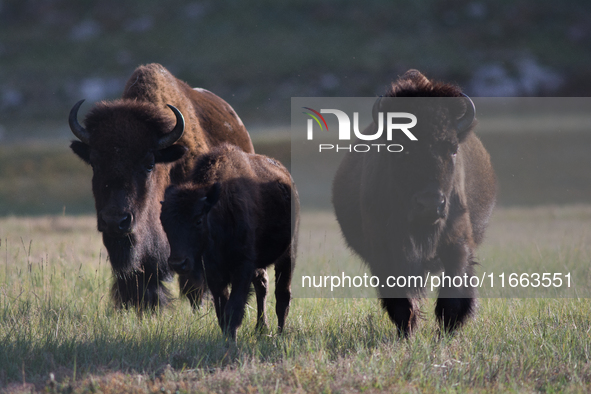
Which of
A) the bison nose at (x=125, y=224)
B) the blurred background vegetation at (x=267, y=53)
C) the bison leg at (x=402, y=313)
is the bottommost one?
the bison leg at (x=402, y=313)

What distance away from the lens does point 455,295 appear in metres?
5.50

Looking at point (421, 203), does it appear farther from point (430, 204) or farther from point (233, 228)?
point (233, 228)

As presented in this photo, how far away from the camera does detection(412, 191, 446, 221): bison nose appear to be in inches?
194

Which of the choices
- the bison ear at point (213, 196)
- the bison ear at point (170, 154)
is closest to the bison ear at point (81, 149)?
the bison ear at point (170, 154)

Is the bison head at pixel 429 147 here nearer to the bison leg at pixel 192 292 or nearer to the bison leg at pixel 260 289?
the bison leg at pixel 260 289

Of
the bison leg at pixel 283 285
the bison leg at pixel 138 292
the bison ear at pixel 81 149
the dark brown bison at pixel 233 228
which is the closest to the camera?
the dark brown bison at pixel 233 228

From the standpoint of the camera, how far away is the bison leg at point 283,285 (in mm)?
6102

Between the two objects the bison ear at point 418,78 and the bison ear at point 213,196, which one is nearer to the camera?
the bison ear at point 213,196

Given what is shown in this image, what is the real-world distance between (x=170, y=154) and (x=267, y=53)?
2326 inches

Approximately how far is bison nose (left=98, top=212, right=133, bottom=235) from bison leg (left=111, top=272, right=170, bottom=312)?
960mm

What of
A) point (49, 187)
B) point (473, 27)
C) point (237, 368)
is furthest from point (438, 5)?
point (237, 368)

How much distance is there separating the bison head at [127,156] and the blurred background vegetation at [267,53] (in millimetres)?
25600

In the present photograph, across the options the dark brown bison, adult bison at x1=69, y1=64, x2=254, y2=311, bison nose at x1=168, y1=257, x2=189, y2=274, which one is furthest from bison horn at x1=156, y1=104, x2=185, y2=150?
bison nose at x1=168, y1=257, x2=189, y2=274

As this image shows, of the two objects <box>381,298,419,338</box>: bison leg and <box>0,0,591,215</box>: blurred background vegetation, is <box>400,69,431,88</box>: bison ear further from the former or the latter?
<box>0,0,591,215</box>: blurred background vegetation
